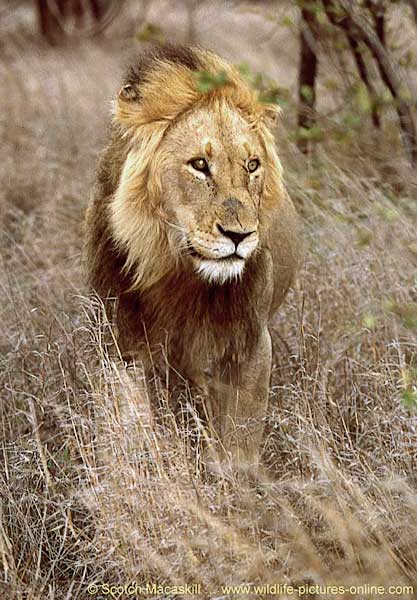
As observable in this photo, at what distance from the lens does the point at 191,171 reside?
151 inches

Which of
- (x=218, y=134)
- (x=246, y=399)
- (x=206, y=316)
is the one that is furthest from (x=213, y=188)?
(x=246, y=399)

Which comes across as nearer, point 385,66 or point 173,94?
point 173,94

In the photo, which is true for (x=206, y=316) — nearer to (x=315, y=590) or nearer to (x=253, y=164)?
(x=253, y=164)

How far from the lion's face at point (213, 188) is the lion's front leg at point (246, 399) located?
0.58 meters

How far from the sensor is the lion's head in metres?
3.76

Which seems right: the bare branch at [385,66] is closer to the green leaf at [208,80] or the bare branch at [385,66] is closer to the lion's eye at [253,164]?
the lion's eye at [253,164]

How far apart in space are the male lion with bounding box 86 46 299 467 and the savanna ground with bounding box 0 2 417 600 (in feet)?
0.63

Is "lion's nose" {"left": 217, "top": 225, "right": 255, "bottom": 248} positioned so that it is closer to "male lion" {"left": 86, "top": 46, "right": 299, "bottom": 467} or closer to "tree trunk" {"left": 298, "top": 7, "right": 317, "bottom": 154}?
"male lion" {"left": 86, "top": 46, "right": 299, "bottom": 467}

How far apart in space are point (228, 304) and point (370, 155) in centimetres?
264

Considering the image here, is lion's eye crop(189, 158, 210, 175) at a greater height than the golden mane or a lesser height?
lesser

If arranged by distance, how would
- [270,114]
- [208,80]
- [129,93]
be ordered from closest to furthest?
[208,80] → [129,93] → [270,114]

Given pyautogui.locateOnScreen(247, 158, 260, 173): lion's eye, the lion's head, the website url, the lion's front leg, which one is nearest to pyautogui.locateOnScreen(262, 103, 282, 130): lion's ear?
the lion's head

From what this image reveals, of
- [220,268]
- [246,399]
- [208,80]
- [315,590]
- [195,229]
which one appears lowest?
[315,590]

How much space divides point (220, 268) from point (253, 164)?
45cm
